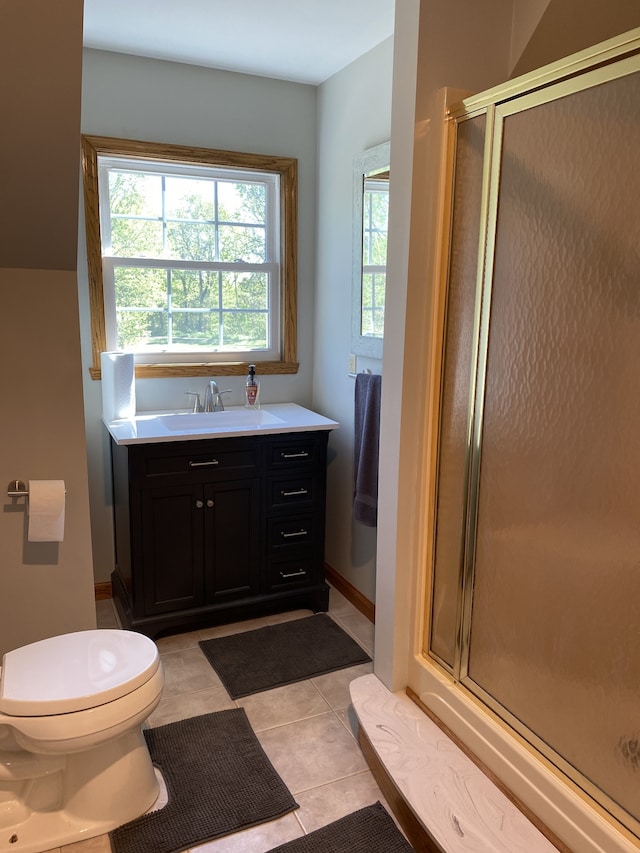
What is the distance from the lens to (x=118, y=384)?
286 cm

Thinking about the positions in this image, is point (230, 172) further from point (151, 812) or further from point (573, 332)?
point (151, 812)

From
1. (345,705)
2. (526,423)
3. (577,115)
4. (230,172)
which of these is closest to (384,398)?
(526,423)

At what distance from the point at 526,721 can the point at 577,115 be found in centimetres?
152

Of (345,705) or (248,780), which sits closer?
(248,780)

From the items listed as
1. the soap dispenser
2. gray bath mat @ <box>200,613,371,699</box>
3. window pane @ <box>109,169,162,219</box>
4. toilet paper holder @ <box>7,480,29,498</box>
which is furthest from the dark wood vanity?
window pane @ <box>109,169,162,219</box>

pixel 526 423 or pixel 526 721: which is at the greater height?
pixel 526 423

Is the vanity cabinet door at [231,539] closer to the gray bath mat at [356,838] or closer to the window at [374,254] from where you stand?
the window at [374,254]

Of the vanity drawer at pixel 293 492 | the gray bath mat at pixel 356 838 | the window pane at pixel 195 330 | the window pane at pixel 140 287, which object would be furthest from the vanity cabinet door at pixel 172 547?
Answer: the gray bath mat at pixel 356 838

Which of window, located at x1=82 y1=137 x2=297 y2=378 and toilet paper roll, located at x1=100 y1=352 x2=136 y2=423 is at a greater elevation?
window, located at x1=82 y1=137 x2=297 y2=378

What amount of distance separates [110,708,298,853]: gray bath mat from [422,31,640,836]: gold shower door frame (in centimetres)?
68

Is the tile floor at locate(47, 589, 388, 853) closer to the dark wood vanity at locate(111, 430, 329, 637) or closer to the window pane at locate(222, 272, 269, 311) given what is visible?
the dark wood vanity at locate(111, 430, 329, 637)

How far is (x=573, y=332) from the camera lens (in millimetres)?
1515

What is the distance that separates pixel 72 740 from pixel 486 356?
1511 mm

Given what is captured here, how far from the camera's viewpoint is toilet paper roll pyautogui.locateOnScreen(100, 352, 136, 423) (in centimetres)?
285
